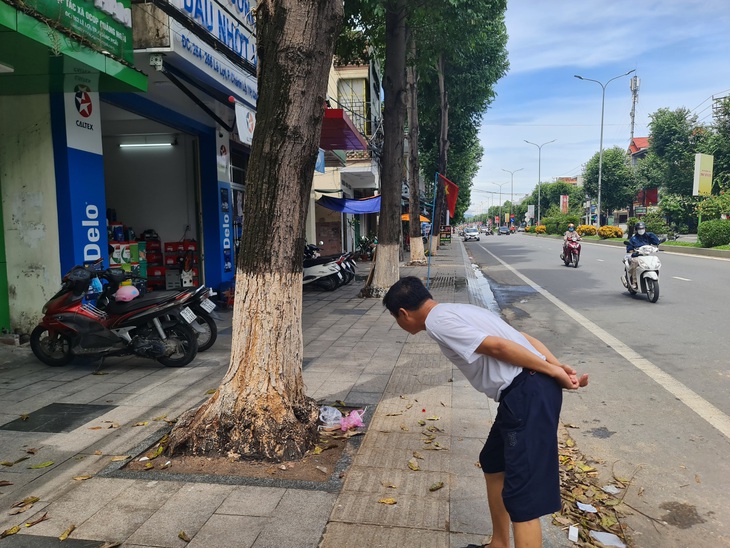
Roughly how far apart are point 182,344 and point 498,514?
4.33 meters

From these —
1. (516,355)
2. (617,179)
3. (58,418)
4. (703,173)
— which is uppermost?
(617,179)

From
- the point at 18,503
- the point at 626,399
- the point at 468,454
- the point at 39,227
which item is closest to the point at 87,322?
the point at 39,227

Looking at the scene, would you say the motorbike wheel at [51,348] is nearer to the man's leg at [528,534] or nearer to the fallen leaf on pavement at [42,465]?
the fallen leaf on pavement at [42,465]

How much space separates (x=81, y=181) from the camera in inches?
262

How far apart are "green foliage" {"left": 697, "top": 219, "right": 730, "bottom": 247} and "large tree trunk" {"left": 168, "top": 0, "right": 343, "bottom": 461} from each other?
77.8 ft

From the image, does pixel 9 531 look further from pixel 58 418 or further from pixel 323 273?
pixel 323 273

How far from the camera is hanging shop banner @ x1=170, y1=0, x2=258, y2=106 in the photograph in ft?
22.6

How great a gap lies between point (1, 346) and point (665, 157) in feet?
139

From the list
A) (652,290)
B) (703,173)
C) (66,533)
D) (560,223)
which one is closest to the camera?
(66,533)

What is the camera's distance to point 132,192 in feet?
35.6

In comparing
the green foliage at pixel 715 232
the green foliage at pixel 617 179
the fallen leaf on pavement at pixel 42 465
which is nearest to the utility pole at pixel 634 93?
the green foliage at pixel 617 179

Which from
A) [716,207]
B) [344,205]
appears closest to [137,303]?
[344,205]

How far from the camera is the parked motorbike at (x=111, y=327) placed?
5.64m

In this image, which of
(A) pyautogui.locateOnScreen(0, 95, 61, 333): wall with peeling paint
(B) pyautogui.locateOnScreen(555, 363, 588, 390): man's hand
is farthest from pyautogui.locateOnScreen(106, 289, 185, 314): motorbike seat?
(B) pyautogui.locateOnScreen(555, 363, 588, 390): man's hand
